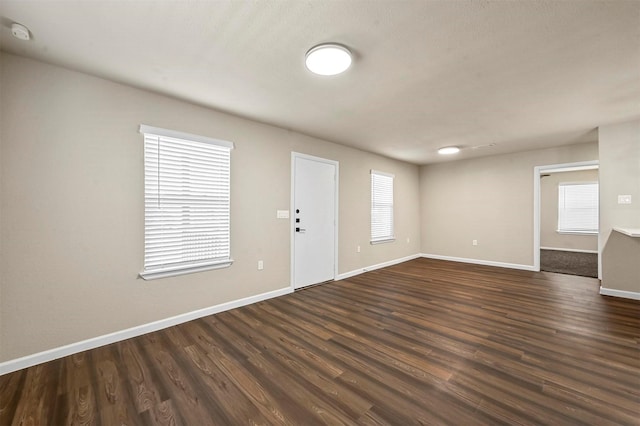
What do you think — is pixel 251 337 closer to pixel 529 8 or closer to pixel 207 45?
pixel 207 45

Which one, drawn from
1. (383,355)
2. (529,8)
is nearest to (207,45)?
(529,8)

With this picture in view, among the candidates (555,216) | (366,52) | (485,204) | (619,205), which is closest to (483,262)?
(485,204)

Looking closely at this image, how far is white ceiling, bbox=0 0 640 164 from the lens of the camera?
1.69 m

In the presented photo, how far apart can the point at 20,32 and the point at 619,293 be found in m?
7.18

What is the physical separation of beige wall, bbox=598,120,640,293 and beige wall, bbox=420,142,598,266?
1284 millimetres

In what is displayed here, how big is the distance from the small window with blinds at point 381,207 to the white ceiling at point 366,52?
95.5 inches

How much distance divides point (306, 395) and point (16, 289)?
2.50m

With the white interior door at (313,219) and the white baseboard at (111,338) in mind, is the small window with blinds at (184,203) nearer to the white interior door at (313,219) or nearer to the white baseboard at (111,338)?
the white baseboard at (111,338)

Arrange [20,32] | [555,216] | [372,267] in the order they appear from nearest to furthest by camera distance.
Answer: [20,32] → [372,267] → [555,216]

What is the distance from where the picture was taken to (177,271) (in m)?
2.96

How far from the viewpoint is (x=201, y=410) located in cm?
166

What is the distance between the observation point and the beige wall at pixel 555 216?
7.24 m

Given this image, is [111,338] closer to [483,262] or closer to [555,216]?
[483,262]

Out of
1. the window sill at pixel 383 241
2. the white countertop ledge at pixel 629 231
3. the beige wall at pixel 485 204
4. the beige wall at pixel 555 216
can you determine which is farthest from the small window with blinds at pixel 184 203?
the beige wall at pixel 555 216
